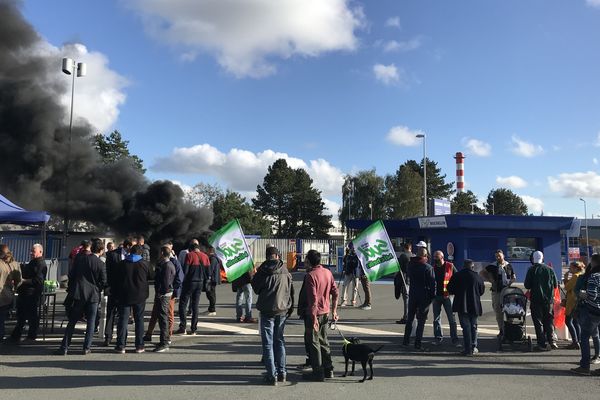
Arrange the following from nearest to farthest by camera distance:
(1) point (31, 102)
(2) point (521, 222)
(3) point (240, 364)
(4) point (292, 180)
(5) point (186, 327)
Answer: (3) point (240, 364), (5) point (186, 327), (2) point (521, 222), (1) point (31, 102), (4) point (292, 180)

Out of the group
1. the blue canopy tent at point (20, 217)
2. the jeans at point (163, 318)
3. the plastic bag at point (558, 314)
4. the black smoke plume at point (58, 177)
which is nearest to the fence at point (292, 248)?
the black smoke plume at point (58, 177)

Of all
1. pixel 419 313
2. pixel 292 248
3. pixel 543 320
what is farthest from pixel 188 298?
pixel 292 248

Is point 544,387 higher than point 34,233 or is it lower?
lower

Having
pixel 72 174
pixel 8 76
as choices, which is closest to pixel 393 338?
pixel 72 174

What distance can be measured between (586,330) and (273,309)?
4.07 metres

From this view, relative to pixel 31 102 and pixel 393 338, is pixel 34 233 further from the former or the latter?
pixel 393 338

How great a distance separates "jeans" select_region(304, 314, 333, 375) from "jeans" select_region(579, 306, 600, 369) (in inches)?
129

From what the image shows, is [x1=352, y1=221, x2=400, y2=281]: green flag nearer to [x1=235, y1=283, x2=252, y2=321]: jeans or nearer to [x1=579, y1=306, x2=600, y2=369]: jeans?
[x1=235, y1=283, x2=252, y2=321]: jeans

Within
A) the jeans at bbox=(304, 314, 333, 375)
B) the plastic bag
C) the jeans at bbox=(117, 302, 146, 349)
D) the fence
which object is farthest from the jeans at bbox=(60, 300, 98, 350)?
the fence

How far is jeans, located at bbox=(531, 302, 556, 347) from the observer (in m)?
7.72

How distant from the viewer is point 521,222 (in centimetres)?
2345

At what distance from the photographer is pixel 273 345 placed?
579 centimetres

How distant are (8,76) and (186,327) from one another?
91.2 ft

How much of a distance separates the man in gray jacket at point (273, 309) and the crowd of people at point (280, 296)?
12mm
